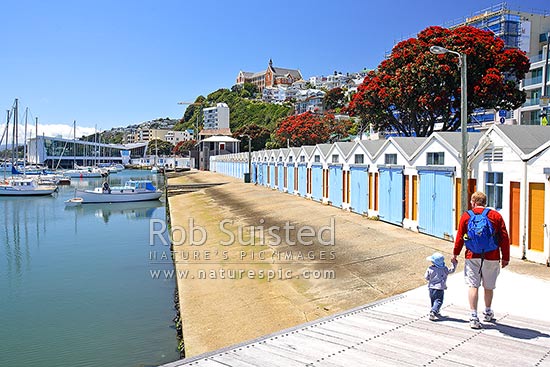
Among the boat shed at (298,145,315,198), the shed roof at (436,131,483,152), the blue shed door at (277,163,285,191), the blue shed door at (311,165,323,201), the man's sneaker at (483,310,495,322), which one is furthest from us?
the blue shed door at (277,163,285,191)

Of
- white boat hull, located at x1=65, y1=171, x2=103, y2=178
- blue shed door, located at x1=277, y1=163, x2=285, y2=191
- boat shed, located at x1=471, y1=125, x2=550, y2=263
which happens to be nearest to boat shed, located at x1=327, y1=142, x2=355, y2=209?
boat shed, located at x1=471, y1=125, x2=550, y2=263

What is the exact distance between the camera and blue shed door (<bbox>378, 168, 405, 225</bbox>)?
61.7 feet

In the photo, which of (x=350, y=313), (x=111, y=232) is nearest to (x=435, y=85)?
(x=111, y=232)

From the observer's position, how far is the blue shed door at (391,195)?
1881 centimetres

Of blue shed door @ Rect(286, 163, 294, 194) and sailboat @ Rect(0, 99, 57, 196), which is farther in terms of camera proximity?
sailboat @ Rect(0, 99, 57, 196)

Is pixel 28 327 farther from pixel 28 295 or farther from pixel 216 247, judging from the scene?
pixel 216 247

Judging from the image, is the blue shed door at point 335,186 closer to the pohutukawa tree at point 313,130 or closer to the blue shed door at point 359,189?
the blue shed door at point 359,189

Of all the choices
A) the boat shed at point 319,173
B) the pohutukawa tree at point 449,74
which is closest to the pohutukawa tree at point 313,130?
the pohutukawa tree at point 449,74

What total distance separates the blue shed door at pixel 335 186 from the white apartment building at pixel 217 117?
127 meters

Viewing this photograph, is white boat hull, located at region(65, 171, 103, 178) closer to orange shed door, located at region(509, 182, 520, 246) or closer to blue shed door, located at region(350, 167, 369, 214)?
blue shed door, located at region(350, 167, 369, 214)

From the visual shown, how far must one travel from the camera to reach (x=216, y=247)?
794 inches

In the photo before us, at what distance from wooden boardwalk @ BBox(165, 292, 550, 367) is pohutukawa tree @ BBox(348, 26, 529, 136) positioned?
988 inches

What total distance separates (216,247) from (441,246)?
31.4 ft

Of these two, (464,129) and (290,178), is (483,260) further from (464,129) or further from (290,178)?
(290,178)
